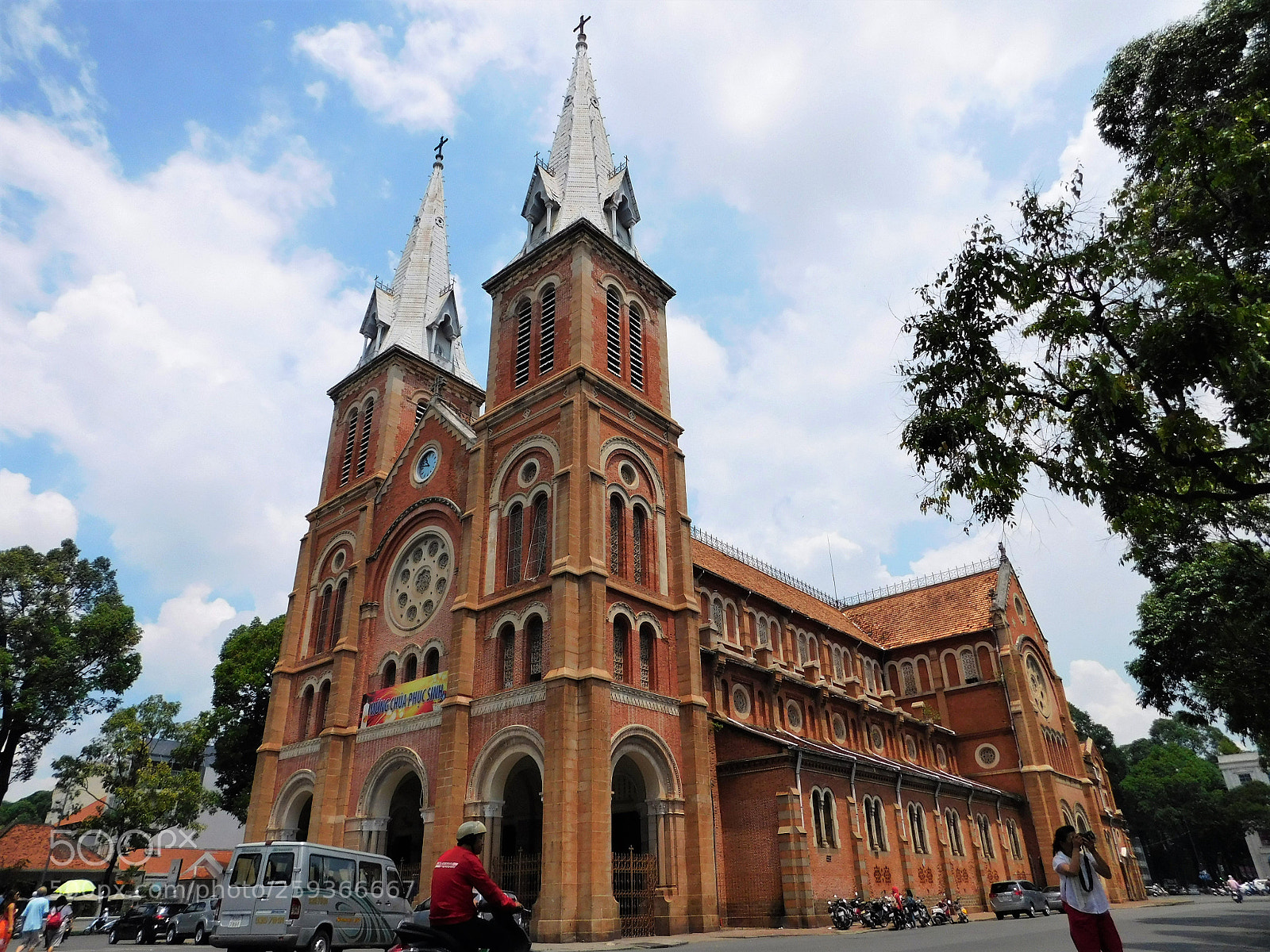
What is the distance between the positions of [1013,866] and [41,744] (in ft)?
145

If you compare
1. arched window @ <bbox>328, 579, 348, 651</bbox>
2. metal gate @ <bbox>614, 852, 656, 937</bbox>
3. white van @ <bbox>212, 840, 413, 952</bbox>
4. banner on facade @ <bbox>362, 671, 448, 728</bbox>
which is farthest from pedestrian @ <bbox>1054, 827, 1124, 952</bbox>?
arched window @ <bbox>328, 579, 348, 651</bbox>

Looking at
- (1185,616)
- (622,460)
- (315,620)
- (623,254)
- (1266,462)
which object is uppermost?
(623,254)

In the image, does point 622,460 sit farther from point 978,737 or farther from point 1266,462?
point 978,737

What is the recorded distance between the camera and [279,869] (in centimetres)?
1566

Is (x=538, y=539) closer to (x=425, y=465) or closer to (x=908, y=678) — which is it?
(x=425, y=465)

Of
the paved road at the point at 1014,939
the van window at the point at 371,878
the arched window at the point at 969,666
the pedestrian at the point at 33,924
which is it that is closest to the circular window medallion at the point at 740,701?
the paved road at the point at 1014,939

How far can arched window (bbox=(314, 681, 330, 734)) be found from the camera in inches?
1286

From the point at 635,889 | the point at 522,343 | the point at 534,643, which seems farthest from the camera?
the point at 522,343

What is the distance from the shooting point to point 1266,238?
12.7 meters

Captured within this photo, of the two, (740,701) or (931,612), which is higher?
(931,612)

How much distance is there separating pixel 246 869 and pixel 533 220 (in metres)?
28.4

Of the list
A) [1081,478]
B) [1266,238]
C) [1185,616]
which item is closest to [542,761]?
[1081,478]

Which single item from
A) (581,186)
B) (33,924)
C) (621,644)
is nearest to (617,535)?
(621,644)

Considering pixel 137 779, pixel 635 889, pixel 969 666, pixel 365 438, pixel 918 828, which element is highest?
pixel 365 438
